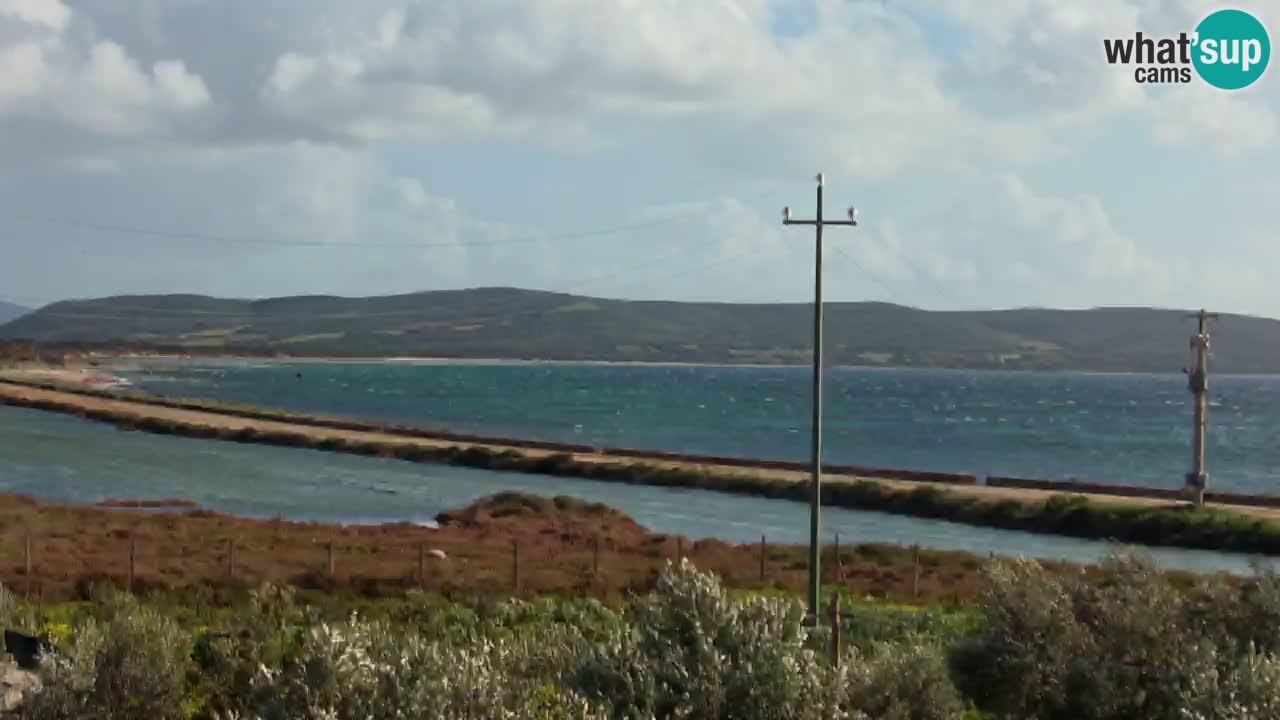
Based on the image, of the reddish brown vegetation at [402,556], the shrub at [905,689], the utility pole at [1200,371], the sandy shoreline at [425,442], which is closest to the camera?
the shrub at [905,689]

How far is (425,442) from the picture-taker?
10825cm

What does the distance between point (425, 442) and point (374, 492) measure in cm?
3499

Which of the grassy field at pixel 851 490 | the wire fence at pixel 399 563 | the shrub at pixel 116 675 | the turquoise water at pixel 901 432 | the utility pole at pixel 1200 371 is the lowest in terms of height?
the turquoise water at pixel 901 432

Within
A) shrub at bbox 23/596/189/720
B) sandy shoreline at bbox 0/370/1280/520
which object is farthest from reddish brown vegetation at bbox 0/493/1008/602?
sandy shoreline at bbox 0/370/1280/520

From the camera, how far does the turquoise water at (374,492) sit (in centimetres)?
6012

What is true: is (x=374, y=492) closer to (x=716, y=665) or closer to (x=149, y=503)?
(x=149, y=503)

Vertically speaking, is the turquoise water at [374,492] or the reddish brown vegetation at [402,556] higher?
the reddish brown vegetation at [402,556]

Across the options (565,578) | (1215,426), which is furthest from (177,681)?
(1215,426)

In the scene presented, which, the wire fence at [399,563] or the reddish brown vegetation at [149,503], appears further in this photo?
the reddish brown vegetation at [149,503]

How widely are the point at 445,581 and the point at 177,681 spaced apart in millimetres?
19134

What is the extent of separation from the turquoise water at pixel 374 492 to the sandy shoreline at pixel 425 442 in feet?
18.8

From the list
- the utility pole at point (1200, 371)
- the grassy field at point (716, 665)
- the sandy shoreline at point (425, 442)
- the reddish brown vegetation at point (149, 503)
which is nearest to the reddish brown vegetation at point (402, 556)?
the reddish brown vegetation at point (149, 503)

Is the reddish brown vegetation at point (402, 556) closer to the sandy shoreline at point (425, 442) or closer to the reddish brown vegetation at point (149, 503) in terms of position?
the reddish brown vegetation at point (149, 503)

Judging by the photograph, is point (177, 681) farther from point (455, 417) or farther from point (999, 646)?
point (455, 417)
